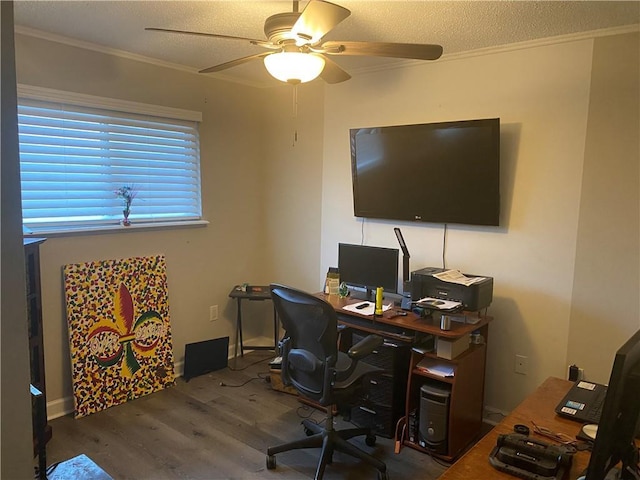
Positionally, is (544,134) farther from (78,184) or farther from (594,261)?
(78,184)

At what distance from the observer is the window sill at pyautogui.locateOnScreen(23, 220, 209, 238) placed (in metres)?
2.90

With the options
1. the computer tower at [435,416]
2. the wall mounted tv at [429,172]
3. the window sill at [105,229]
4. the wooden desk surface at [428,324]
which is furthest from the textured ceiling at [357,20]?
the computer tower at [435,416]

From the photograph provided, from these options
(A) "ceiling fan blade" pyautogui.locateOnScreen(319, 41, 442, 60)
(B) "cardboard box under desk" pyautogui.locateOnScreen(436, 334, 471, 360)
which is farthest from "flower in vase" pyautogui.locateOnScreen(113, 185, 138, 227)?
(B) "cardboard box under desk" pyautogui.locateOnScreen(436, 334, 471, 360)

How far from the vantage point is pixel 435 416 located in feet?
8.55

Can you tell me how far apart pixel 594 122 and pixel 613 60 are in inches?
13.4

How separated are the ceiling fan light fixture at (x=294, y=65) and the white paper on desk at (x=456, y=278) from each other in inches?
56.7

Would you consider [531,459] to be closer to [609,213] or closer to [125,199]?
[609,213]

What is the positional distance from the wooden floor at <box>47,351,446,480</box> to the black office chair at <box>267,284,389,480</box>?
14 centimetres

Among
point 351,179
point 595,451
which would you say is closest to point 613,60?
point 351,179

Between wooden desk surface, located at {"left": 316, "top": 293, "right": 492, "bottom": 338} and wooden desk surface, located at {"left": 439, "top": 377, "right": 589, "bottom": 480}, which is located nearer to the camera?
wooden desk surface, located at {"left": 439, "top": 377, "right": 589, "bottom": 480}

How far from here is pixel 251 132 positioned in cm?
415

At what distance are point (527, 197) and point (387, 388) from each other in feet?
Answer: 4.84

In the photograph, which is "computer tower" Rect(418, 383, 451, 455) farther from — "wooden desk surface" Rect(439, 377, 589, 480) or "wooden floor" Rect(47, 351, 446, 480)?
"wooden desk surface" Rect(439, 377, 589, 480)

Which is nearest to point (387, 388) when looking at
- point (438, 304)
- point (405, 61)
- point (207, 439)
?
point (438, 304)
